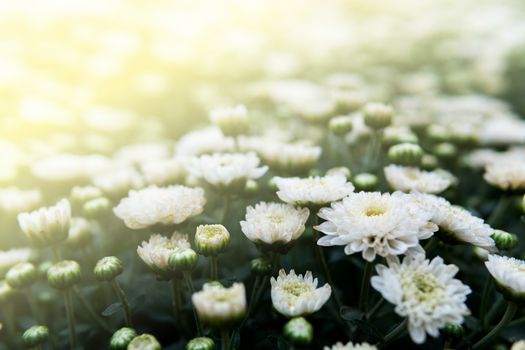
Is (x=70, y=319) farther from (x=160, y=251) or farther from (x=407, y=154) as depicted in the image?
(x=407, y=154)

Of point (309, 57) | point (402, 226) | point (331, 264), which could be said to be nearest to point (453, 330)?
point (402, 226)

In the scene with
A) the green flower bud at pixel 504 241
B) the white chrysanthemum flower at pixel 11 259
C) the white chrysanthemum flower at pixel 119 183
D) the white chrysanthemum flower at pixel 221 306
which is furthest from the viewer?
the white chrysanthemum flower at pixel 119 183

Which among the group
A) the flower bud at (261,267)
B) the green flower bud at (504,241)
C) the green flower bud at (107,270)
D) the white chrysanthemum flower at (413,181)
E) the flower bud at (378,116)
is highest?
the flower bud at (378,116)

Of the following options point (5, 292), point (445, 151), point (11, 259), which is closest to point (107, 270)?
point (5, 292)

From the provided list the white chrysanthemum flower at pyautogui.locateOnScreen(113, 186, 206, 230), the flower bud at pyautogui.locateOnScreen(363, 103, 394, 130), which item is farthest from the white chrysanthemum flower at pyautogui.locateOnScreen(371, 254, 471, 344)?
the flower bud at pyautogui.locateOnScreen(363, 103, 394, 130)

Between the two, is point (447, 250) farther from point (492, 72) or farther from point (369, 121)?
point (492, 72)

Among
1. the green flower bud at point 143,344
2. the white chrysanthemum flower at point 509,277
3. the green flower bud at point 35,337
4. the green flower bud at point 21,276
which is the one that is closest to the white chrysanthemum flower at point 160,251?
the green flower bud at point 143,344

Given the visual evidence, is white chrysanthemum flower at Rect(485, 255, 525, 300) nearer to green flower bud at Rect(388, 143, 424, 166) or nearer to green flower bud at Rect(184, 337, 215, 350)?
green flower bud at Rect(388, 143, 424, 166)

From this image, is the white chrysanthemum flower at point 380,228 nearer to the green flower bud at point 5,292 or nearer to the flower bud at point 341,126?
the flower bud at point 341,126
